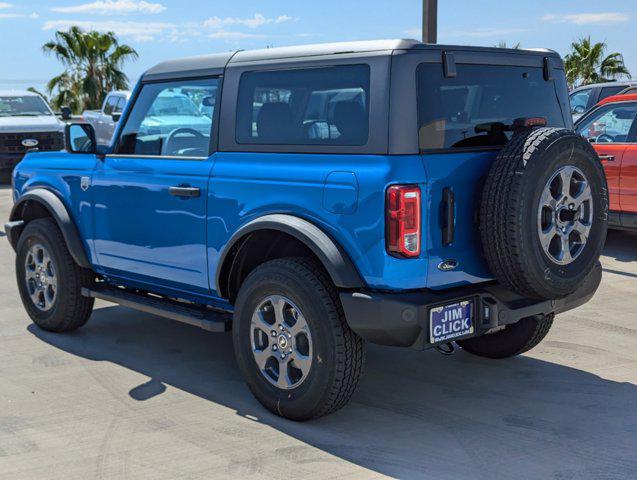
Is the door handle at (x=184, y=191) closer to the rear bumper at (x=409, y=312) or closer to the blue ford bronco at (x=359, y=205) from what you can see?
the blue ford bronco at (x=359, y=205)

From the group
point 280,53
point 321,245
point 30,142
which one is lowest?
point 30,142

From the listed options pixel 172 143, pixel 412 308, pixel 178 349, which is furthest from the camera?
pixel 178 349

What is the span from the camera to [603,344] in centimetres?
601

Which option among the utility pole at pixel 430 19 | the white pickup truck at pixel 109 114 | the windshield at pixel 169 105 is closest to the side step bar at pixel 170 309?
the windshield at pixel 169 105

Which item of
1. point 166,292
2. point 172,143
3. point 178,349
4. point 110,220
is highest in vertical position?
point 172,143

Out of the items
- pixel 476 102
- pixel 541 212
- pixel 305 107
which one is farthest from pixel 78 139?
→ pixel 541 212

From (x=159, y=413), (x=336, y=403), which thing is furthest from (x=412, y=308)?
(x=159, y=413)

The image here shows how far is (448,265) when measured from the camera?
4.27 m

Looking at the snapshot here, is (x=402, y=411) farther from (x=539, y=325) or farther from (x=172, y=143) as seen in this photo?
(x=172, y=143)

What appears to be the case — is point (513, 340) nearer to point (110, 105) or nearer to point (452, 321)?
point (452, 321)

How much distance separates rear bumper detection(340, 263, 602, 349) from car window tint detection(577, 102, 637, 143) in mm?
5649

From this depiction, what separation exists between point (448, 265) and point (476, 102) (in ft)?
2.90

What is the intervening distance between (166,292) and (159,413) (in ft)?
3.37

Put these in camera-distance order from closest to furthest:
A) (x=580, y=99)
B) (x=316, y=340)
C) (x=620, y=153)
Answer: (x=316, y=340)
(x=620, y=153)
(x=580, y=99)
